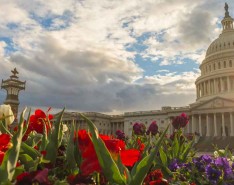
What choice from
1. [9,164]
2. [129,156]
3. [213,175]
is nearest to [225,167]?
[213,175]

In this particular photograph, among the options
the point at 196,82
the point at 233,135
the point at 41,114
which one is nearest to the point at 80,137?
the point at 41,114

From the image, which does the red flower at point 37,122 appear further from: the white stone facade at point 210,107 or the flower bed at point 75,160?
the white stone facade at point 210,107

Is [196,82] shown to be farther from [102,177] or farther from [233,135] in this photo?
[102,177]

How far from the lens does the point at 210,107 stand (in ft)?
274

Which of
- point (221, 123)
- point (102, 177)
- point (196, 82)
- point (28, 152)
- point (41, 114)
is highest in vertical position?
point (196, 82)

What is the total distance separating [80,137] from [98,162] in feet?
1.06

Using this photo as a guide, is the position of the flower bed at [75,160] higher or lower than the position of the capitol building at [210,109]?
lower

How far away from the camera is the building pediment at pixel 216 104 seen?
81.2m

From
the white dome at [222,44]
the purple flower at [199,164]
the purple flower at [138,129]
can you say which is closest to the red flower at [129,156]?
the purple flower at [199,164]

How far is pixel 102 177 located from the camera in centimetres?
177

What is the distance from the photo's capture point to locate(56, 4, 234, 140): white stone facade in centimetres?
8275

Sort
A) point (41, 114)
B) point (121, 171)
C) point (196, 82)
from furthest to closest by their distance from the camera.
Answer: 1. point (196, 82)
2. point (41, 114)
3. point (121, 171)

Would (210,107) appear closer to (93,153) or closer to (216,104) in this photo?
(216,104)

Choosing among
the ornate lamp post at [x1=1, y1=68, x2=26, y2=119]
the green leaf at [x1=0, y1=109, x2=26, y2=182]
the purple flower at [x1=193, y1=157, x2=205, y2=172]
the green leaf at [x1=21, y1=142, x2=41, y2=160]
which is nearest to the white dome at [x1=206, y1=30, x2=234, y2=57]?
the ornate lamp post at [x1=1, y1=68, x2=26, y2=119]
